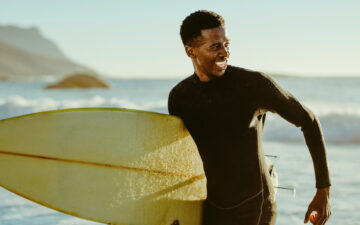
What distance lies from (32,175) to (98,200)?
0.31 metres

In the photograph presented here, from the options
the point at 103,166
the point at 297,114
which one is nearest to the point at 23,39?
the point at 103,166

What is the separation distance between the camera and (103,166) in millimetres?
1756

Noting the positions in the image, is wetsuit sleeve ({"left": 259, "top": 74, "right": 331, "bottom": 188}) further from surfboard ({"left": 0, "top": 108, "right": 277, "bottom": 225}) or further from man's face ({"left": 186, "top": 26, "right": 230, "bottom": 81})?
surfboard ({"left": 0, "top": 108, "right": 277, "bottom": 225})

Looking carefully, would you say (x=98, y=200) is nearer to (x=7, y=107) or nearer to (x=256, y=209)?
(x=256, y=209)

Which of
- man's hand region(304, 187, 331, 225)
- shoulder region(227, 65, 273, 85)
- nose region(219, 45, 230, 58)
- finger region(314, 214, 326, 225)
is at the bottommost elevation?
finger region(314, 214, 326, 225)

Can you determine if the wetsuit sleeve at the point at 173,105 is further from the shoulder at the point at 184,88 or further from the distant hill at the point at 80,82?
the distant hill at the point at 80,82

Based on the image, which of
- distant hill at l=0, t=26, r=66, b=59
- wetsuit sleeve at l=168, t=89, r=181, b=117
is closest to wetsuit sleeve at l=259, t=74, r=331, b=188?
wetsuit sleeve at l=168, t=89, r=181, b=117

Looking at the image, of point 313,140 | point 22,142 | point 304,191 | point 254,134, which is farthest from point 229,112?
point 304,191

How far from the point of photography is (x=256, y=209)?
1479 millimetres

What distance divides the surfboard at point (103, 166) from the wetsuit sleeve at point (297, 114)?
0.45 metres

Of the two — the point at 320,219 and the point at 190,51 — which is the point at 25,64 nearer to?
the point at 190,51

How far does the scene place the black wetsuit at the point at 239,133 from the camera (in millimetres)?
1410

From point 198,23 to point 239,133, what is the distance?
0.42 meters

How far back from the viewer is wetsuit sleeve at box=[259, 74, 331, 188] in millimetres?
1393
